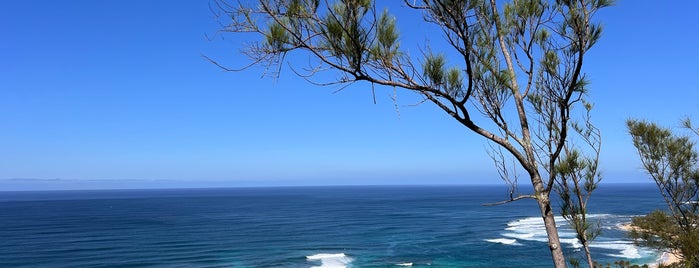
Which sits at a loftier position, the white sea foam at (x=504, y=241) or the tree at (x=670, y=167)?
the tree at (x=670, y=167)

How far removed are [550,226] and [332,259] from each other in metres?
32.2

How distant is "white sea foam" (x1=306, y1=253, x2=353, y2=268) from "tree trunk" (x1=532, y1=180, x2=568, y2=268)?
97.8 ft

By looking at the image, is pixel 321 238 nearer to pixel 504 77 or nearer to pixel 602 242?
pixel 602 242

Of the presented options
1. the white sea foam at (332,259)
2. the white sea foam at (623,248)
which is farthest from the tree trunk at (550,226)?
the white sea foam at (623,248)

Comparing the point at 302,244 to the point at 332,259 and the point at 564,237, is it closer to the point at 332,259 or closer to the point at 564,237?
the point at 332,259

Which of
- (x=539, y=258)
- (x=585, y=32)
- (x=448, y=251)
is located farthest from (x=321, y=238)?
(x=585, y=32)

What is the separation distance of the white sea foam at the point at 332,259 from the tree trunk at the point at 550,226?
97.8ft

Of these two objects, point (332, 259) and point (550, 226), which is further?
point (332, 259)

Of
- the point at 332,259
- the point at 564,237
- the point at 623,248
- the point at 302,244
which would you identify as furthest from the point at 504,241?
the point at 302,244

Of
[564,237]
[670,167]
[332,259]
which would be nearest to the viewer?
[670,167]

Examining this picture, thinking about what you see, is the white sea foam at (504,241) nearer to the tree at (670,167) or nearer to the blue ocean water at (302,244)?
the blue ocean water at (302,244)

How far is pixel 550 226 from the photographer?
3719 mm

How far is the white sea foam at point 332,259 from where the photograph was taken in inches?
1289

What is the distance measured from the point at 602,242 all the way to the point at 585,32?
134 ft
